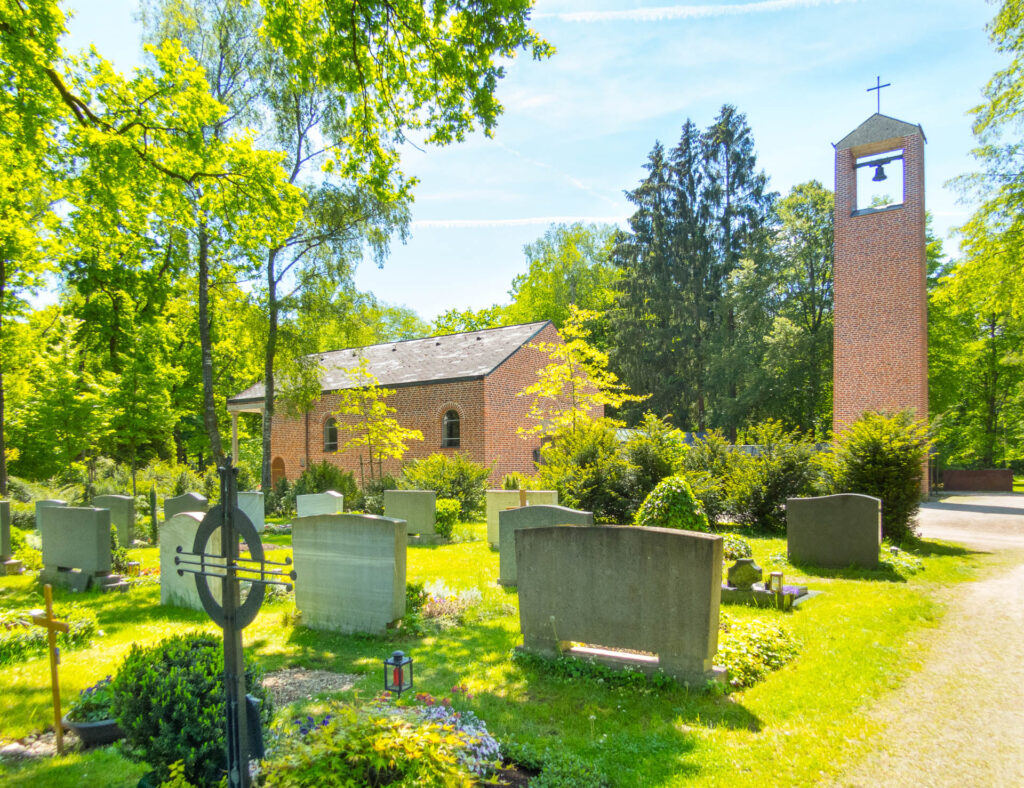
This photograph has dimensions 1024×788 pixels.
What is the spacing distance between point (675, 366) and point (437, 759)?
1488 inches

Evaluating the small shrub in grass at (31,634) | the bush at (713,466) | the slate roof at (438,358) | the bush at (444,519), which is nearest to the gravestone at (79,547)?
the small shrub in grass at (31,634)

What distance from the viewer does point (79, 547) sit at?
9.46 meters

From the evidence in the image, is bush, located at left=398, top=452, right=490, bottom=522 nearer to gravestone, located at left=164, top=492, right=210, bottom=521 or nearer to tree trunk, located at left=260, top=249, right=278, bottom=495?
tree trunk, located at left=260, top=249, right=278, bottom=495

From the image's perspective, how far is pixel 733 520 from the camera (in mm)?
15719

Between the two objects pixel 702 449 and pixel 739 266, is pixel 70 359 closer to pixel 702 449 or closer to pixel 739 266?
pixel 702 449

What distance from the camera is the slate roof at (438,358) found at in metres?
24.8

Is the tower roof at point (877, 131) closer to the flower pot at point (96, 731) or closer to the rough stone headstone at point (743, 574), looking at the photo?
the rough stone headstone at point (743, 574)

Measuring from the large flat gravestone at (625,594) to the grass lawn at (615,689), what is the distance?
34 cm

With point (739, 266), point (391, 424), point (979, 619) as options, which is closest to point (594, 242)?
point (739, 266)

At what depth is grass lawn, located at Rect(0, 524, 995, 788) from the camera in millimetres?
3910

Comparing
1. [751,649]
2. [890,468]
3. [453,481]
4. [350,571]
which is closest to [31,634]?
[350,571]

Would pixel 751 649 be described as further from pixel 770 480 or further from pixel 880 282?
pixel 880 282

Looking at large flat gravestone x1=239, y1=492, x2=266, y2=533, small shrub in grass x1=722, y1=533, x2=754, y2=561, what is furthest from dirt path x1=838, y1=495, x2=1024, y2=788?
large flat gravestone x1=239, y1=492, x2=266, y2=533

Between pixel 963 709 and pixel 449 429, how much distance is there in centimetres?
2092
